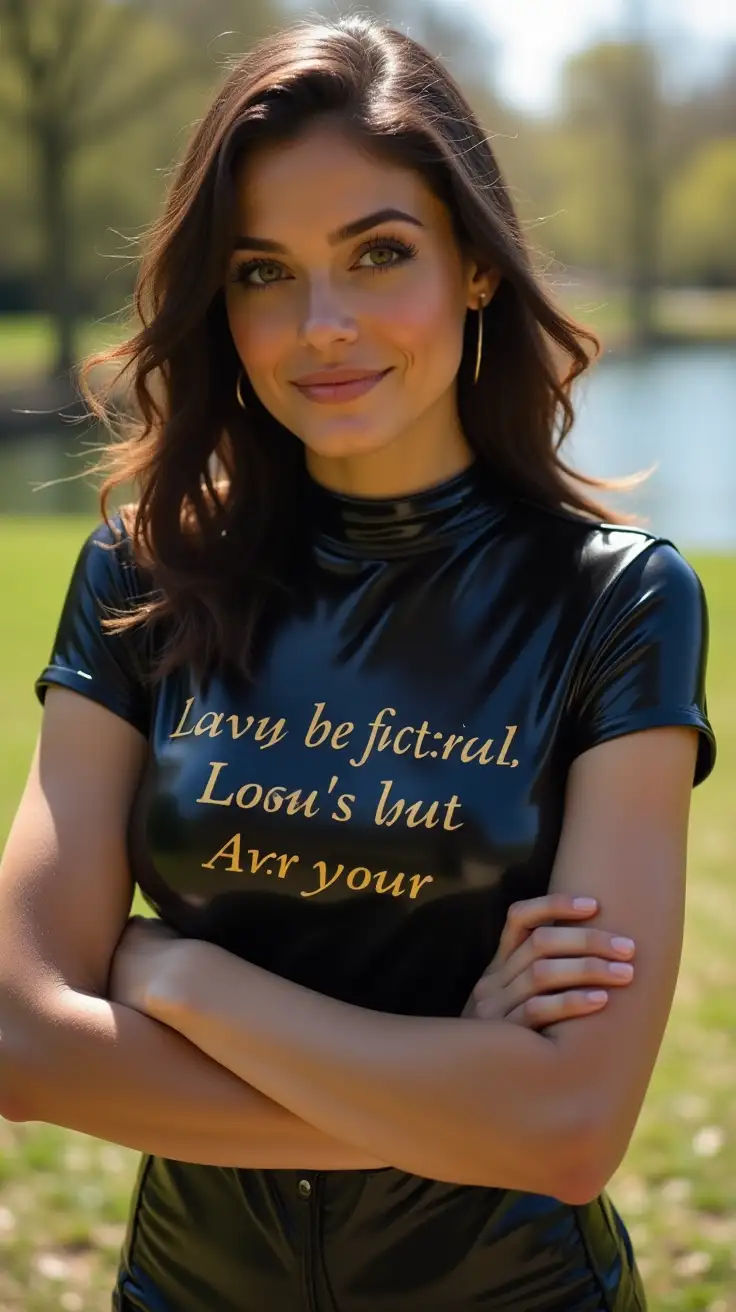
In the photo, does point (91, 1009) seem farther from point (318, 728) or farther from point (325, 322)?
point (325, 322)

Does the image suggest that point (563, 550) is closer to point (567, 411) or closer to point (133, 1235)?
point (567, 411)

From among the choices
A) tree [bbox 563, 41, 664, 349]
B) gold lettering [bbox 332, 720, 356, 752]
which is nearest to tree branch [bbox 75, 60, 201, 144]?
tree [bbox 563, 41, 664, 349]

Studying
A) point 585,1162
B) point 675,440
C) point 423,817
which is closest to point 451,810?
point 423,817

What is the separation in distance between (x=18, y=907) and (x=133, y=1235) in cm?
42

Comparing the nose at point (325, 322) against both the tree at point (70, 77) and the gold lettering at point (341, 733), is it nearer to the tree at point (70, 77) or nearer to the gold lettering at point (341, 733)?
the gold lettering at point (341, 733)

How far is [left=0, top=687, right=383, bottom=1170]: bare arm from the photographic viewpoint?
1435 mm

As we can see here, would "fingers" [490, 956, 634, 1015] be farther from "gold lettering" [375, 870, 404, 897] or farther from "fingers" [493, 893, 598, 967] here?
"gold lettering" [375, 870, 404, 897]

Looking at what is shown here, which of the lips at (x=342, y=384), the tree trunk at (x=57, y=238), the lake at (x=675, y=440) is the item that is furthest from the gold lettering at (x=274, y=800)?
the tree trunk at (x=57, y=238)

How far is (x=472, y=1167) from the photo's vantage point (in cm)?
135

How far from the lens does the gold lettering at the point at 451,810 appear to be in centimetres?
148

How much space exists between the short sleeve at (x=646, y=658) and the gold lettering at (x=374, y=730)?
20cm

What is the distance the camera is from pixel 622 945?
54.5 inches

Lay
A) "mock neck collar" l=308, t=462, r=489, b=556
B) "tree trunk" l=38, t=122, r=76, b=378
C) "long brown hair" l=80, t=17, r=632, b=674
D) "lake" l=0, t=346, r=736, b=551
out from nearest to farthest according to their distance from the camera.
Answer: "long brown hair" l=80, t=17, r=632, b=674, "mock neck collar" l=308, t=462, r=489, b=556, "lake" l=0, t=346, r=736, b=551, "tree trunk" l=38, t=122, r=76, b=378

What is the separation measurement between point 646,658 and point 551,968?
1.10 feet
